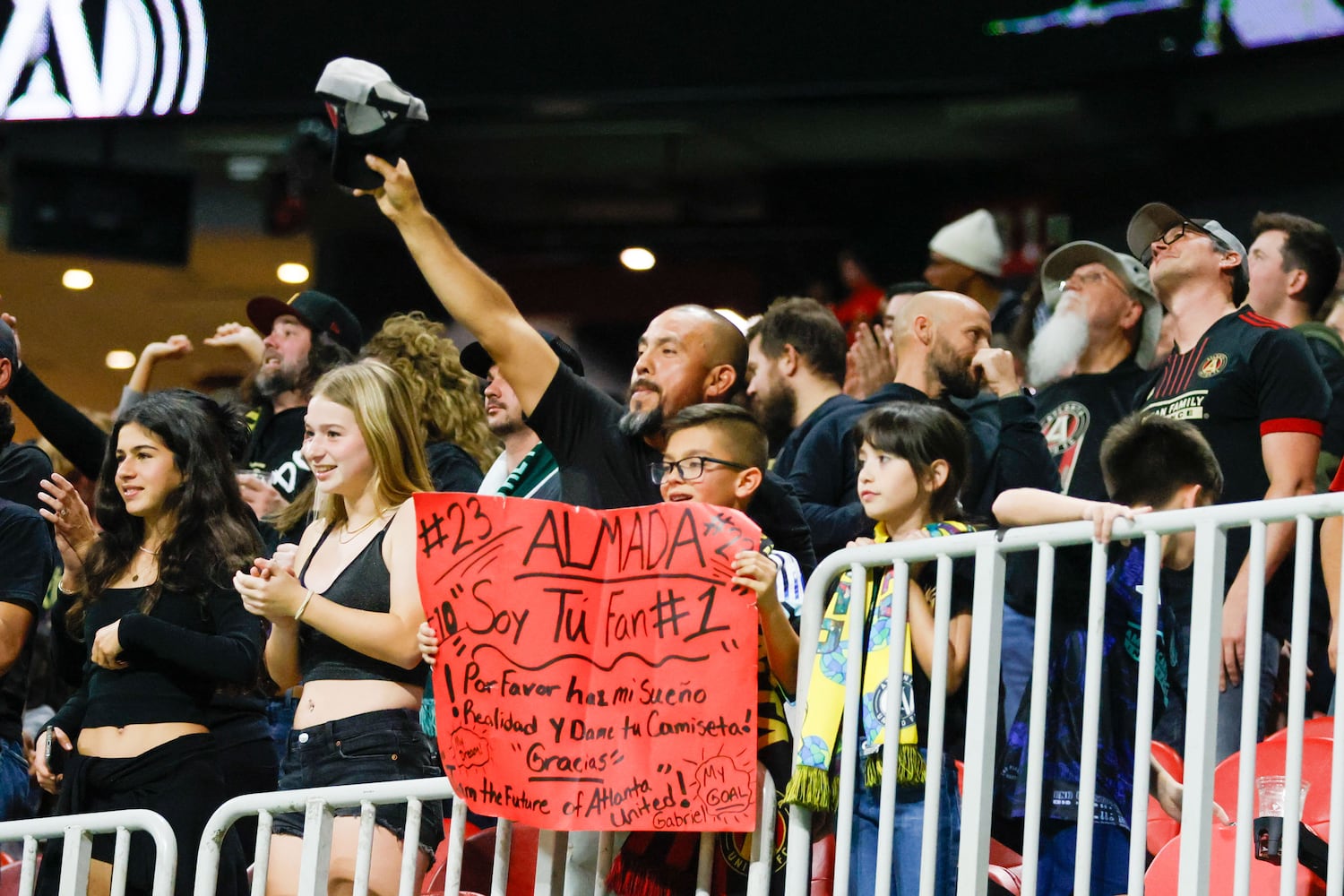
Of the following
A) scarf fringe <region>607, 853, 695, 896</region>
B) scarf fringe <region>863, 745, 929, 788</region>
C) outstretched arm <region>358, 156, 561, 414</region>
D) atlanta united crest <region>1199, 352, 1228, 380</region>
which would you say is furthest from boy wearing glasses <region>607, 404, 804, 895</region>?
atlanta united crest <region>1199, 352, 1228, 380</region>

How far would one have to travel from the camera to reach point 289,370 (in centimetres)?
713

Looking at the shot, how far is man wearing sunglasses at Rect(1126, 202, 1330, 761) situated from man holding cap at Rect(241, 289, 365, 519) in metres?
2.99

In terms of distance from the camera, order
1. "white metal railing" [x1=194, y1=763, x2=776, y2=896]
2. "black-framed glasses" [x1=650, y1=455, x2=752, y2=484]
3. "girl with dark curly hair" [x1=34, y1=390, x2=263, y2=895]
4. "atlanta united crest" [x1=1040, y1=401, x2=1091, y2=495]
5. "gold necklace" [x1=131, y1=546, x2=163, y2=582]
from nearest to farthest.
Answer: "white metal railing" [x1=194, y1=763, x2=776, y2=896], "black-framed glasses" [x1=650, y1=455, x2=752, y2=484], "girl with dark curly hair" [x1=34, y1=390, x2=263, y2=895], "gold necklace" [x1=131, y1=546, x2=163, y2=582], "atlanta united crest" [x1=1040, y1=401, x2=1091, y2=495]

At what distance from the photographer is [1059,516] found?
388cm

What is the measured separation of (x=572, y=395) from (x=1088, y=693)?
4.84 feet

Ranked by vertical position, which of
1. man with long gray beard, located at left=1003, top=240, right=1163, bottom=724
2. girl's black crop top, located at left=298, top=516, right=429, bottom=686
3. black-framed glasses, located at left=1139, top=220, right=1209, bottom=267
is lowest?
girl's black crop top, located at left=298, top=516, right=429, bottom=686

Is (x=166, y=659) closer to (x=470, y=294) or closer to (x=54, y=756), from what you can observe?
(x=54, y=756)

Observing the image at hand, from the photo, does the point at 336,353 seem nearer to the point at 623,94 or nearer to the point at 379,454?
the point at 379,454

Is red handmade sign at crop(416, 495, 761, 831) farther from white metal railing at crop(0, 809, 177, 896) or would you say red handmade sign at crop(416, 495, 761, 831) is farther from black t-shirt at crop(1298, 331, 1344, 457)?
black t-shirt at crop(1298, 331, 1344, 457)

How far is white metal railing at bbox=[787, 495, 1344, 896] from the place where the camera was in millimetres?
3426

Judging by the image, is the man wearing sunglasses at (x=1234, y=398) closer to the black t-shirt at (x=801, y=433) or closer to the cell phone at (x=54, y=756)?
the black t-shirt at (x=801, y=433)

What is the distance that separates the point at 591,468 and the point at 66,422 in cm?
250

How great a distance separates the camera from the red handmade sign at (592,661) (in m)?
3.89

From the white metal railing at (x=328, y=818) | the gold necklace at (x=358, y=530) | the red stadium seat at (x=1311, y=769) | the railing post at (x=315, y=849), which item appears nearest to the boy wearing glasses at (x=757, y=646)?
the white metal railing at (x=328, y=818)
